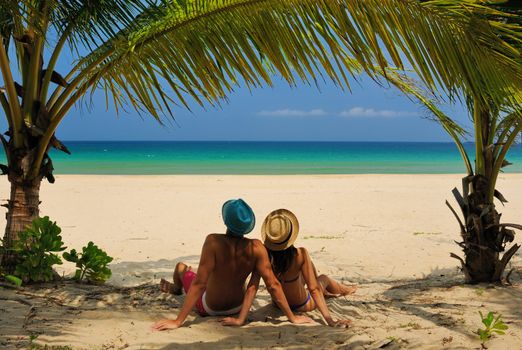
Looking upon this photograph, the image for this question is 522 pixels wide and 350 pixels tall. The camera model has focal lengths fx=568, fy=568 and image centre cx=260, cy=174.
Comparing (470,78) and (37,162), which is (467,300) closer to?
(470,78)

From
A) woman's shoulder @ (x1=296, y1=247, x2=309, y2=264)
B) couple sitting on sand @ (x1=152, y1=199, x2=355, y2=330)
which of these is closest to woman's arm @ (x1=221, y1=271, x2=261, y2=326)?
couple sitting on sand @ (x1=152, y1=199, x2=355, y2=330)

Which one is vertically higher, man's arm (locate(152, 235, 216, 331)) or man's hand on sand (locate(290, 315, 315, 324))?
man's arm (locate(152, 235, 216, 331))

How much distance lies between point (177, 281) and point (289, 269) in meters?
0.98

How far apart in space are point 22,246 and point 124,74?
63.4 inches

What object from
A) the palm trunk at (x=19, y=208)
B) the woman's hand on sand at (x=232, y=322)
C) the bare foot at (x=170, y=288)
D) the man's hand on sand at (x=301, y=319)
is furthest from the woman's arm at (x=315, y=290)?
the palm trunk at (x=19, y=208)

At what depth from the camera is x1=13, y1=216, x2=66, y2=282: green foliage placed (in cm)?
427

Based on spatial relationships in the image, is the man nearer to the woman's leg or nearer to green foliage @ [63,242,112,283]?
the woman's leg

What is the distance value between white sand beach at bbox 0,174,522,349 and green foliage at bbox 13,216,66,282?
12cm

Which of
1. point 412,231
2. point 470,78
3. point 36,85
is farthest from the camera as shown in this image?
point 412,231

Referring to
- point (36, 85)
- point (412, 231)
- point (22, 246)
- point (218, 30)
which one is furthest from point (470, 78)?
point (412, 231)

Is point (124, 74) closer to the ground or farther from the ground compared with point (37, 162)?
farther from the ground

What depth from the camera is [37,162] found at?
430cm

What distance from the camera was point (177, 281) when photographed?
4.40 meters

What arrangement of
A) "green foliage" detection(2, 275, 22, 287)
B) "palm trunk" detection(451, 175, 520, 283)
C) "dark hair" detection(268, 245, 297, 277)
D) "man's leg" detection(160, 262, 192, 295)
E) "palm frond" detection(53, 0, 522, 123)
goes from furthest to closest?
"palm trunk" detection(451, 175, 520, 283), "man's leg" detection(160, 262, 192, 295), "green foliage" detection(2, 275, 22, 287), "dark hair" detection(268, 245, 297, 277), "palm frond" detection(53, 0, 522, 123)
